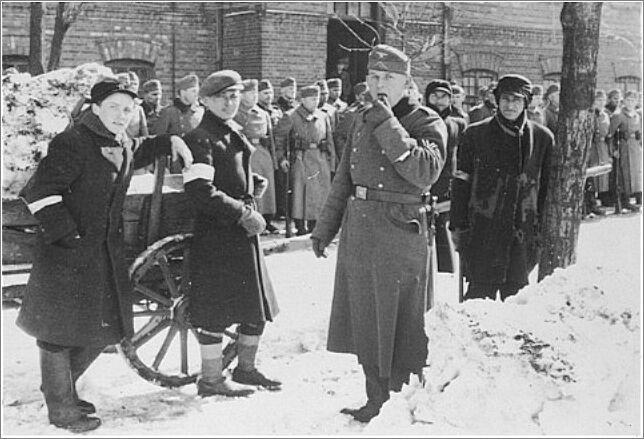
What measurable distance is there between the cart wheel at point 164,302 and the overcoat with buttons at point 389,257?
1020 millimetres

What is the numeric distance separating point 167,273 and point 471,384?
201 cm

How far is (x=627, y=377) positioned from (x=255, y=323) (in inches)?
82.6

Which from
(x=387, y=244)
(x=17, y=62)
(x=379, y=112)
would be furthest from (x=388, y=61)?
(x=17, y=62)

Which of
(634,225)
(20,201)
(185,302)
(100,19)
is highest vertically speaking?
(100,19)

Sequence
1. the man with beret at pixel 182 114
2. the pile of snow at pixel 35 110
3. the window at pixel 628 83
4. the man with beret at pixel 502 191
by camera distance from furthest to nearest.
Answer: the window at pixel 628 83, the man with beret at pixel 182 114, the pile of snow at pixel 35 110, the man with beret at pixel 502 191

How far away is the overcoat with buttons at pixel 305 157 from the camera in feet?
35.7

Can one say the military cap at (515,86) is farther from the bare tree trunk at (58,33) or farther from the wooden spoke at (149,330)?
the bare tree trunk at (58,33)

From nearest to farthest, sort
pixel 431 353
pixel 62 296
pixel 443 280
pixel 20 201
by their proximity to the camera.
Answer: pixel 431 353
pixel 62 296
pixel 20 201
pixel 443 280

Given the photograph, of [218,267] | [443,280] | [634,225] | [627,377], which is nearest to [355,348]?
[218,267]

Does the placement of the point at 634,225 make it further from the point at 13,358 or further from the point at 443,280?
the point at 13,358

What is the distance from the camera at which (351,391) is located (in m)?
5.29

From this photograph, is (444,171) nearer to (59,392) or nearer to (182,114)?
(182,114)

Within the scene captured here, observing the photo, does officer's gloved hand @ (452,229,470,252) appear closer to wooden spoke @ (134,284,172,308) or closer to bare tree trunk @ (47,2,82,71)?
wooden spoke @ (134,284,172,308)

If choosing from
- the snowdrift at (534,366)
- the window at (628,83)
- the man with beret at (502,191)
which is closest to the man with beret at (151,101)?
the man with beret at (502,191)
